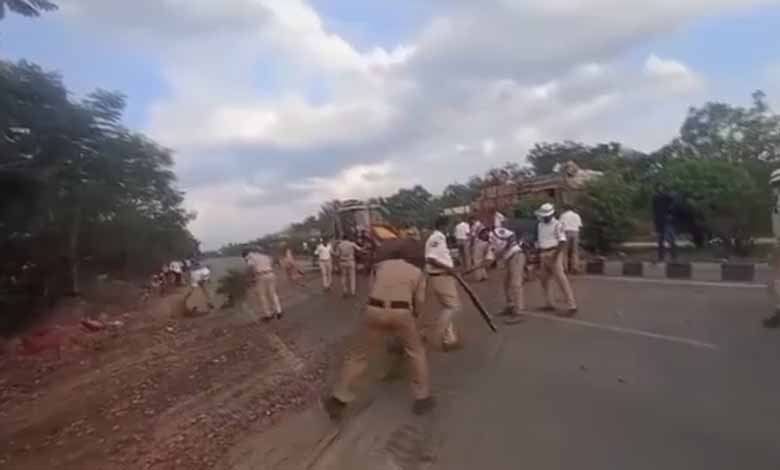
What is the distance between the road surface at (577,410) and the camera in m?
5.91

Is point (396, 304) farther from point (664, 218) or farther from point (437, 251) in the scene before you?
point (664, 218)

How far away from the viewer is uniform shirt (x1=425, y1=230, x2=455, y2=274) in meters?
9.77

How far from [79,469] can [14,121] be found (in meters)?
9.62

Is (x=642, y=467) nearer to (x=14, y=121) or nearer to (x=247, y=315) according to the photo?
(x=14, y=121)

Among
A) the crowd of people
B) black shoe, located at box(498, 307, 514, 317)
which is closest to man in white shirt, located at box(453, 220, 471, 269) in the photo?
the crowd of people

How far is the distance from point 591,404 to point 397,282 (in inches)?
80.5

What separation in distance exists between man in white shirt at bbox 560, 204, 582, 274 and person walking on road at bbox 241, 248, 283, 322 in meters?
6.27

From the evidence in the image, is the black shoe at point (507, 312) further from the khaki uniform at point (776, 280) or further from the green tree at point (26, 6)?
the green tree at point (26, 6)

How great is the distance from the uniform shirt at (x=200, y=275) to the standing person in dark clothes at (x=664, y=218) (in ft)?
46.3

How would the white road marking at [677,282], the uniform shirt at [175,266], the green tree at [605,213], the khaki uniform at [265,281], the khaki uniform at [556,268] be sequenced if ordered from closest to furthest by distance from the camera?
the khaki uniform at [556,268], the white road marking at [677,282], the khaki uniform at [265,281], the green tree at [605,213], the uniform shirt at [175,266]

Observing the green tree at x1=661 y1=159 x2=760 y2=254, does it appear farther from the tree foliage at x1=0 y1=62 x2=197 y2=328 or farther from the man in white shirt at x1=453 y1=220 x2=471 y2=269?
the tree foliage at x1=0 y1=62 x2=197 y2=328

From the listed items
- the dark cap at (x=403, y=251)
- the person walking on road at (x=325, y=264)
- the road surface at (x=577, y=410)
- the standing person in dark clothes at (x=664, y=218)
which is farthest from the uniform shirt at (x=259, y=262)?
the dark cap at (x=403, y=251)

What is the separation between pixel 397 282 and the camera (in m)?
7.59

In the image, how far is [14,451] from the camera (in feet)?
26.8
